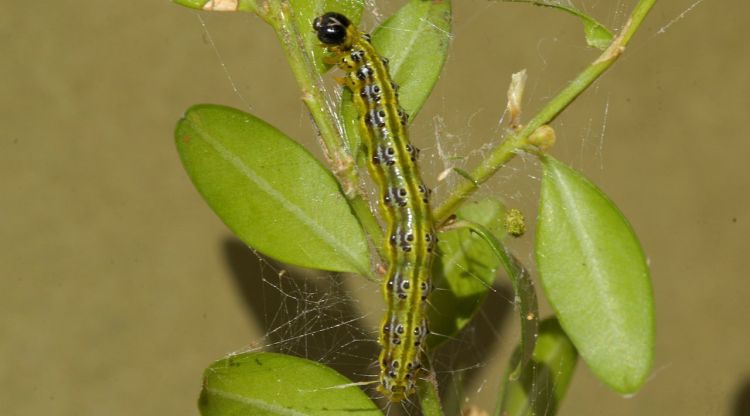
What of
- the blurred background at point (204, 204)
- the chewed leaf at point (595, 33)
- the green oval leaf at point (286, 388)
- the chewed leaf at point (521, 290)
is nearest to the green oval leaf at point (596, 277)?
the chewed leaf at point (521, 290)

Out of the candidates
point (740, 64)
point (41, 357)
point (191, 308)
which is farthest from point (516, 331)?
point (41, 357)

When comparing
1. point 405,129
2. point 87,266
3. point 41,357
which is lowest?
point 41,357

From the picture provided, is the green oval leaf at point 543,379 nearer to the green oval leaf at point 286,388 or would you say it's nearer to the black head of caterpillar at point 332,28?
the green oval leaf at point 286,388

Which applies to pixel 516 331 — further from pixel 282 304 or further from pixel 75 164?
pixel 75 164

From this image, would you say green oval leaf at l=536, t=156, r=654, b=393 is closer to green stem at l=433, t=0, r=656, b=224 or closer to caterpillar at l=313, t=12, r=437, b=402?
green stem at l=433, t=0, r=656, b=224

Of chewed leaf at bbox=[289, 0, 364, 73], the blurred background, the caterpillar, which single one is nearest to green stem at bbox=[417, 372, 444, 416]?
the caterpillar

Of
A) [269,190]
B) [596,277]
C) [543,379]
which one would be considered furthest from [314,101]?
[543,379]
